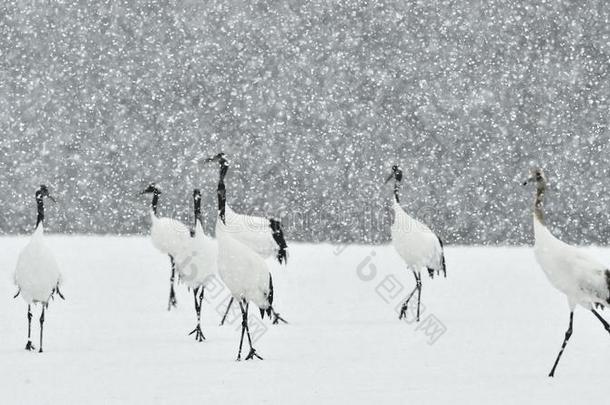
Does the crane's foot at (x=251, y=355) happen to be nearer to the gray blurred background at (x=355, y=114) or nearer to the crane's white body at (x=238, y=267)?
the crane's white body at (x=238, y=267)

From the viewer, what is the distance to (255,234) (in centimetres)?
984

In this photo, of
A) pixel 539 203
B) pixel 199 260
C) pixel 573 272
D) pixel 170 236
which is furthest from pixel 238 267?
pixel 170 236

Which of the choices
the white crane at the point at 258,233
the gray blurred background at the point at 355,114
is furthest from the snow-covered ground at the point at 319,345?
the gray blurred background at the point at 355,114

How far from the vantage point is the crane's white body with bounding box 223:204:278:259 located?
9734 mm

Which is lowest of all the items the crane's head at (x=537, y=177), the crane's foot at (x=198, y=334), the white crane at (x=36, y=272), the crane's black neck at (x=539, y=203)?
the crane's foot at (x=198, y=334)

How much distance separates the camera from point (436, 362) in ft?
23.6

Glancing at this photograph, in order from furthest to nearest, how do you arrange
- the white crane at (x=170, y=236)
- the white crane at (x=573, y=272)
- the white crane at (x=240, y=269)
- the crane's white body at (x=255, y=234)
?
the white crane at (x=170, y=236)
the crane's white body at (x=255, y=234)
the white crane at (x=240, y=269)
the white crane at (x=573, y=272)

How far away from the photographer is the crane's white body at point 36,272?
7461mm

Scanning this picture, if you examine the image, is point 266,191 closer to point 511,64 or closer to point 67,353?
point 511,64

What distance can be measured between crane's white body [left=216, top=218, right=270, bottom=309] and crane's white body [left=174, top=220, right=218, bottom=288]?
47.5 inches

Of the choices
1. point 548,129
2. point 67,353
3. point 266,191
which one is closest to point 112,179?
point 266,191

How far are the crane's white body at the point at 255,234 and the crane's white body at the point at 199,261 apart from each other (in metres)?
1.10

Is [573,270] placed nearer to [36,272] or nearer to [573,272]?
[573,272]

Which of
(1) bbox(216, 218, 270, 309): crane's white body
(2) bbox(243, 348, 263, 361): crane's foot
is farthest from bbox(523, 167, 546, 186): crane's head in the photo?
(2) bbox(243, 348, 263, 361): crane's foot
